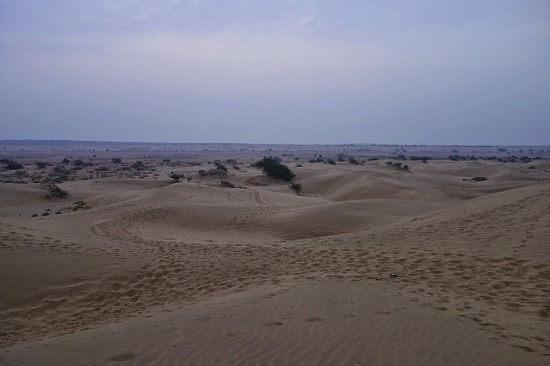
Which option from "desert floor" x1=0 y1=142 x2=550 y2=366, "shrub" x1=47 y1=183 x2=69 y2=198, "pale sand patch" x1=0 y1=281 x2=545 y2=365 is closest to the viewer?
"pale sand patch" x1=0 y1=281 x2=545 y2=365

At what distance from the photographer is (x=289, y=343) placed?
5.41 meters

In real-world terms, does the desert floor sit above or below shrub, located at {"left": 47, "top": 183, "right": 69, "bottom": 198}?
above

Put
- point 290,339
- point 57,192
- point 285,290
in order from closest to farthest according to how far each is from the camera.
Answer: point 290,339
point 285,290
point 57,192

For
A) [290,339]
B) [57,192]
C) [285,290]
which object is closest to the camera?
[290,339]

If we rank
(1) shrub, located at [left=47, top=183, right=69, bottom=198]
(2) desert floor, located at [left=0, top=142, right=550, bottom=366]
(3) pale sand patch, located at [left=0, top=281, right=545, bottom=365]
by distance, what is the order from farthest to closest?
(1) shrub, located at [left=47, top=183, right=69, bottom=198] → (2) desert floor, located at [left=0, top=142, right=550, bottom=366] → (3) pale sand patch, located at [left=0, top=281, right=545, bottom=365]

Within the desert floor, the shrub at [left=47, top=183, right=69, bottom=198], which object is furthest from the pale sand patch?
the shrub at [left=47, top=183, right=69, bottom=198]

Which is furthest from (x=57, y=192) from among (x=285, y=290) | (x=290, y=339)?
(x=290, y=339)

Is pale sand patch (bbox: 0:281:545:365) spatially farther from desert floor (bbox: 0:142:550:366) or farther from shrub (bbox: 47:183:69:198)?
shrub (bbox: 47:183:69:198)

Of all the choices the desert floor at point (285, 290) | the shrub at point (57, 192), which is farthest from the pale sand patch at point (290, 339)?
the shrub at point (57, 192)

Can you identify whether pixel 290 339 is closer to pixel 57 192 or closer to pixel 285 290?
pixel 285 290

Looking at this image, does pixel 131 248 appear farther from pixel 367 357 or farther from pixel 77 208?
pixel 77 208

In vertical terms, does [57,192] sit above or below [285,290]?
below

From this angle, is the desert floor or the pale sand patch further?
the desert floor

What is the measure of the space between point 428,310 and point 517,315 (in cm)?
124
